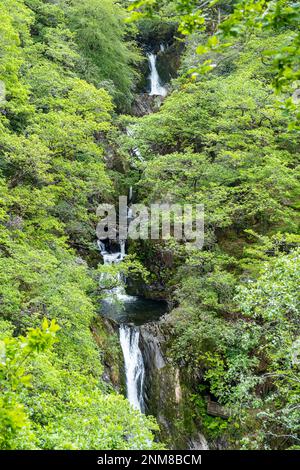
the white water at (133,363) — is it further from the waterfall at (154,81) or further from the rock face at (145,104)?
the waterfall at (154,81)

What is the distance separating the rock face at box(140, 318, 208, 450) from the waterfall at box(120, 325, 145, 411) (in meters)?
0.14

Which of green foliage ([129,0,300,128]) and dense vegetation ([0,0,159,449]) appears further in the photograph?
dense vegetation ([0,0,159,449])

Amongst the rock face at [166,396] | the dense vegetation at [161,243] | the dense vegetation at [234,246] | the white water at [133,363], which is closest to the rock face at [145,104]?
the dense vegetation at [161,243]

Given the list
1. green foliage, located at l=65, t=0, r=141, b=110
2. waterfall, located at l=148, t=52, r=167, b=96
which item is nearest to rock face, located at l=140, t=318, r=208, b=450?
green foliage, located at l=65, t=0, r=141, b=110

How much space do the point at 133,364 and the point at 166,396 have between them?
1274 millimetres

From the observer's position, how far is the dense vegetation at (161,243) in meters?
5.48

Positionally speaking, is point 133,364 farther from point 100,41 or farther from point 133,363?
point 100,41

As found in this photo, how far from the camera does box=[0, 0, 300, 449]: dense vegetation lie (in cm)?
548

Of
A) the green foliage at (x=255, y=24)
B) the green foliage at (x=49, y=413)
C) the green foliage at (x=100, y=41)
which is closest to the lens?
the green foliage at (x=255, y=24)

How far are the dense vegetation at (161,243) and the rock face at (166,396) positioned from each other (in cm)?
30

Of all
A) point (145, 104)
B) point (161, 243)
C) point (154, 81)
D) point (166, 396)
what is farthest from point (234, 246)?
point (154, 81)

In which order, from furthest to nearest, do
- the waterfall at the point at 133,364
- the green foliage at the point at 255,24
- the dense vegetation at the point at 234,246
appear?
the waterfall at the point at 133,364 < the dense vegetation at the point at 234,246 < the green foliage at the point at 255,24

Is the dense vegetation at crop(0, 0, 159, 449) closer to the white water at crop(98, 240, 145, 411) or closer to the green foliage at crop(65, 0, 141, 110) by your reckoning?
the green foliage at crop(65, 0, 141, 110)
